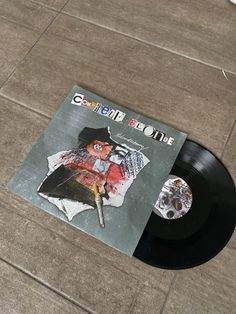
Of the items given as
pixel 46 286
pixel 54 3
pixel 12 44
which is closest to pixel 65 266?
pixel 46 286

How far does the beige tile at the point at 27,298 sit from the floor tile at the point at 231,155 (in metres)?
0.37

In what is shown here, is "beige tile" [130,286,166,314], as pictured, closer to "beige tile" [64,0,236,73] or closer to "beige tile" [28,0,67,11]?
"beige tile" [64,0,236,73]

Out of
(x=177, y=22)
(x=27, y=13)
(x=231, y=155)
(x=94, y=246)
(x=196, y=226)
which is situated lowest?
(x=94, y=246)

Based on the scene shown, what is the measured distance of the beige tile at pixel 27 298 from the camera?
593 millimetres

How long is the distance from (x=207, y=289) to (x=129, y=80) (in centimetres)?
45

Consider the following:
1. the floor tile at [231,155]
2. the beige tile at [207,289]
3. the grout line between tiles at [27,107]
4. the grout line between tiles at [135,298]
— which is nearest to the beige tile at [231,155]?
the floor tile at [231,155]

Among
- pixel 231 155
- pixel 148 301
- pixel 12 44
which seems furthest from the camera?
pixel 12 44

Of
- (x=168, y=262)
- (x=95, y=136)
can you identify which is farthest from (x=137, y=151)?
(x=168, y=262)

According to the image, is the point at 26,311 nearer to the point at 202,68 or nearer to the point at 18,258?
the point at 18,258

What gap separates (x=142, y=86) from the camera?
0.79 metres

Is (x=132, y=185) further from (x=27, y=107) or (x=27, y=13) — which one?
(x=27, y=13)

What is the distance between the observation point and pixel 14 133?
0.75 m

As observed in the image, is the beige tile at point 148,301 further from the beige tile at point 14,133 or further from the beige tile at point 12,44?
the beige tile at point 12,44

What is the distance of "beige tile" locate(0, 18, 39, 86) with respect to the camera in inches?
32.5
